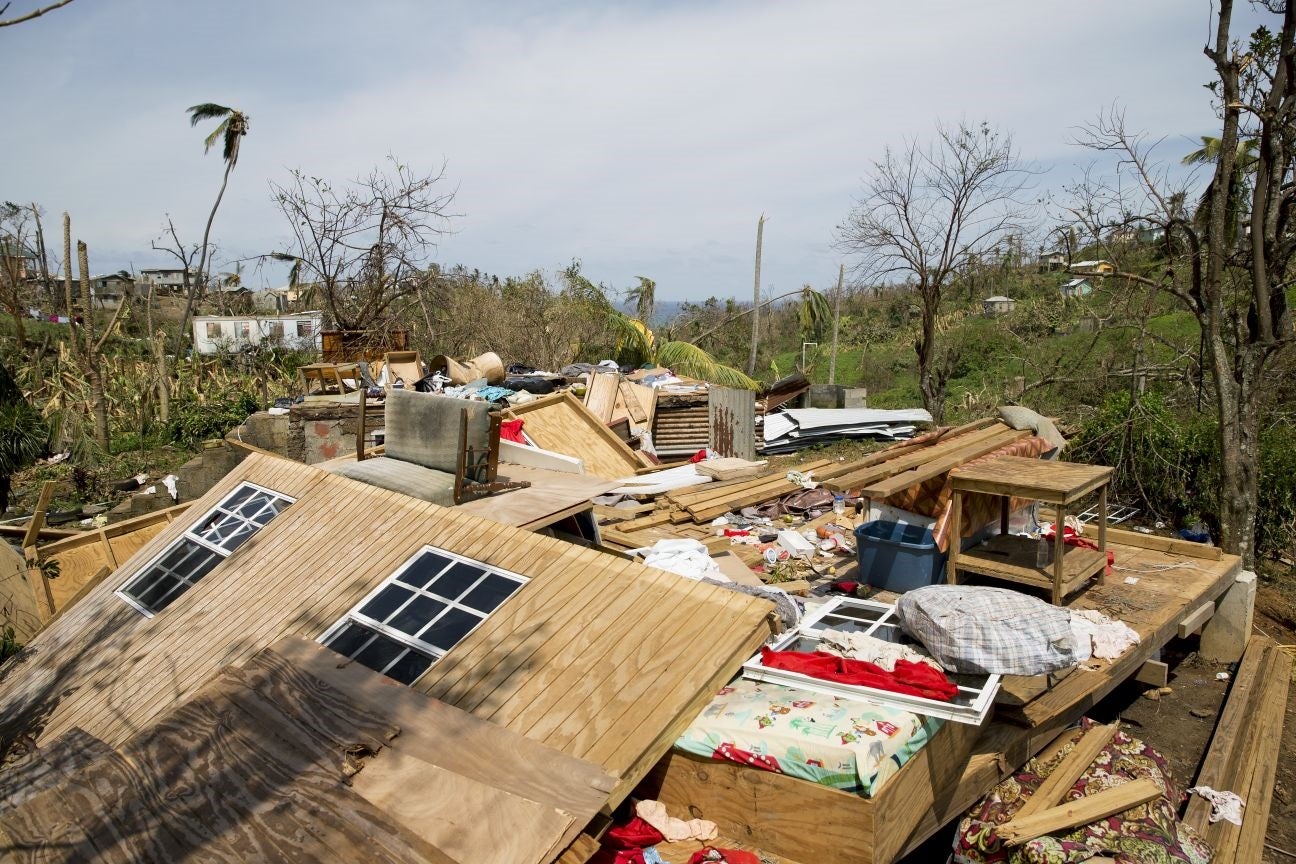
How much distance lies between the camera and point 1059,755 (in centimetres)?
469

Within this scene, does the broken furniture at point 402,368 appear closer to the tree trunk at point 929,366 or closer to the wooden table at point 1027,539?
the tree trunk at point 929,366

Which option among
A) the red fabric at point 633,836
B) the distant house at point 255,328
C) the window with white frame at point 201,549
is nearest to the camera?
the red fabric at point 633,836

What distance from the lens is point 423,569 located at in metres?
4.83

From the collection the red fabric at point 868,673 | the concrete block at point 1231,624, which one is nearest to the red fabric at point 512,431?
the red fabric at point 868,673

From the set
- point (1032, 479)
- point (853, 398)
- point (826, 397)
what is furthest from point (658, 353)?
point (1032, 479)

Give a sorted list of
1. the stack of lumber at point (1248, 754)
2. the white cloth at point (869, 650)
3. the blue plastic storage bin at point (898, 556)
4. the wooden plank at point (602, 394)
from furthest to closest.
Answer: the wooden plank at point (602, 394) < the blue plastic storage bin at point (898, 556) < the stack of lumber at point (1248, 754) < the white cloth at point (869, 650)

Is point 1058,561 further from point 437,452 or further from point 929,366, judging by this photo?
point 929,366

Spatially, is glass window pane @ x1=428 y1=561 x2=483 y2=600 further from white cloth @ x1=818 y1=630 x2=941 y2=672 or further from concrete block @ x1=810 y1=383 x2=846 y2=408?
concrete block @ x1=810 y1=383 x2=846 y2=408

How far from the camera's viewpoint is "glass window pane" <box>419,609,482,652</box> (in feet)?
13.8

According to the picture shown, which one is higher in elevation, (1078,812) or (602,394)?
(602,394)

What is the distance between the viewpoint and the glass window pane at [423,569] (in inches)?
187

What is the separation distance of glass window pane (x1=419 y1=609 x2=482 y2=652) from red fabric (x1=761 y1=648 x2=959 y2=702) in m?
1.53

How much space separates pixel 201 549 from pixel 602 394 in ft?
22.0

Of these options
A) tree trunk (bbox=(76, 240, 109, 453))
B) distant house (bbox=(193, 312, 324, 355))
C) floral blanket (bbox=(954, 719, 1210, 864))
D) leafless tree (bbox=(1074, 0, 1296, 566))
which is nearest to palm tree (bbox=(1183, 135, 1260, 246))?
leafless tree (bbox=(1074, 0, 1296, 566))
